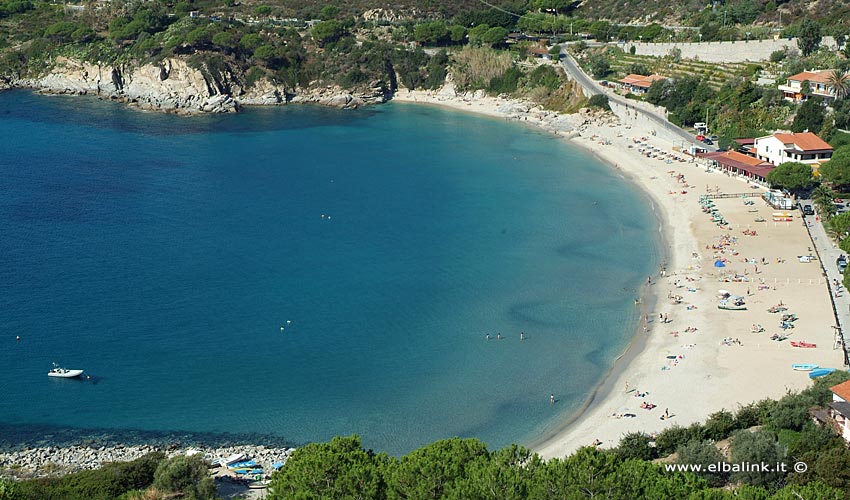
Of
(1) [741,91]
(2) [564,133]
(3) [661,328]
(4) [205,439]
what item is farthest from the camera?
(2) [564,133]

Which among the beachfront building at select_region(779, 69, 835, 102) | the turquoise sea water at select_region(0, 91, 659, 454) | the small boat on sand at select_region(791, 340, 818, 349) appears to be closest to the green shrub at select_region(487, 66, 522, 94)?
the turquoise sea water at select_region(0, 91, 659, 454)

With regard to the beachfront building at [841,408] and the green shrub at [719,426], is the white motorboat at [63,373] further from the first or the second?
the beachfront building at [841,408]

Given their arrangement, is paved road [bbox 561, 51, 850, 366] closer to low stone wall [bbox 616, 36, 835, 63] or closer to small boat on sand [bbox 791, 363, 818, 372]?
small boat on sand [bbox 791, 363, 818, 372]

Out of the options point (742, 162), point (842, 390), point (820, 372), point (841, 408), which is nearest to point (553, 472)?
point (841, 408)

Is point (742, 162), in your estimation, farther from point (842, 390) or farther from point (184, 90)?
point (184, 90)

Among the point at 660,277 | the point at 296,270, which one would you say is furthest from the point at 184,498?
the point at 660,277

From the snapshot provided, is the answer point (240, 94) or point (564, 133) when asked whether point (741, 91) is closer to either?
point (564, 133)
